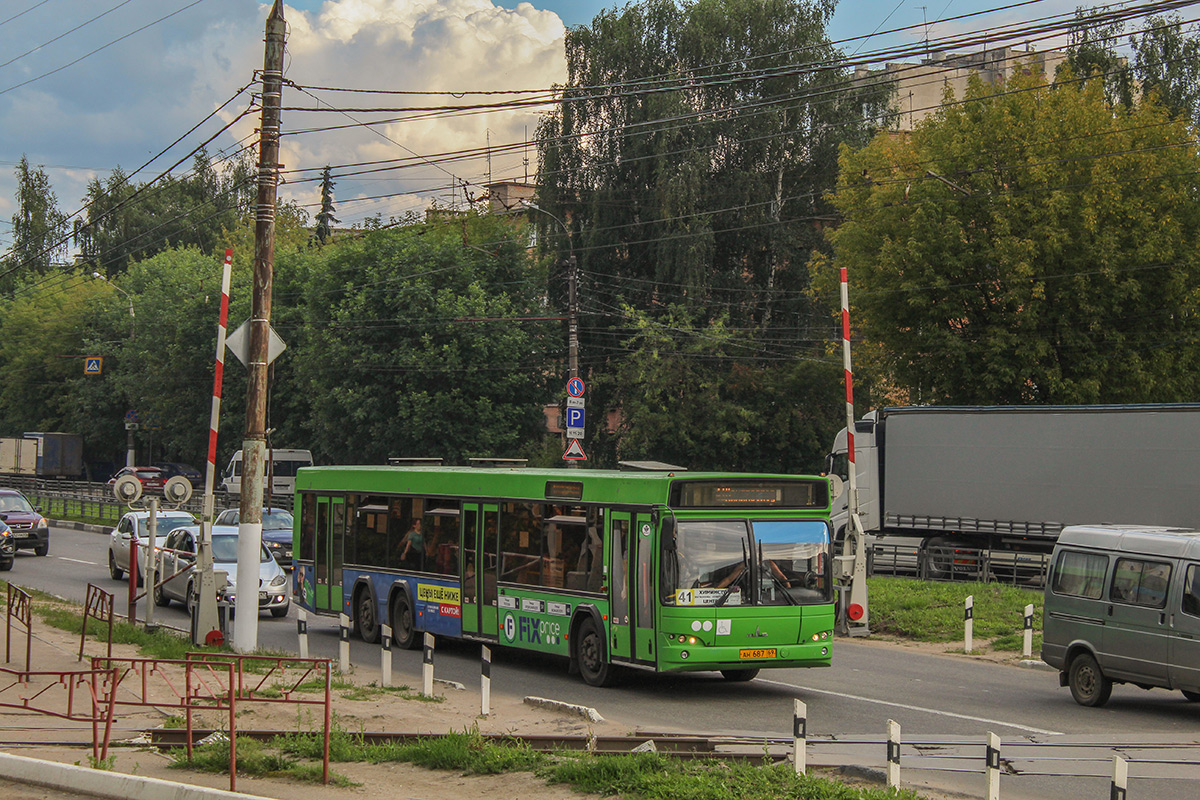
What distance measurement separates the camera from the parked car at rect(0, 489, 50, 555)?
113ft

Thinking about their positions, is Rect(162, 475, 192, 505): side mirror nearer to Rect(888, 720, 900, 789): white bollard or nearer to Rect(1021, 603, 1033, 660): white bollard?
Rect(1021, 603, 1033, 660): white bollard

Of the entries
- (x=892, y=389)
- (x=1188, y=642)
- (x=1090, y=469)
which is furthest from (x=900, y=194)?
(x=1188, y=642)

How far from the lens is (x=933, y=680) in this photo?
642 inches

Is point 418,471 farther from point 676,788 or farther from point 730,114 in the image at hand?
point 730,114

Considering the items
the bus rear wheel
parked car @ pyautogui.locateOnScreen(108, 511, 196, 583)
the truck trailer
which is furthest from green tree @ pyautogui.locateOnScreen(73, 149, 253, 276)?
the bus rear wheel

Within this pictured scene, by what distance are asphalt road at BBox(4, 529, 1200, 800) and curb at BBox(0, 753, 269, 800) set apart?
16.5ft

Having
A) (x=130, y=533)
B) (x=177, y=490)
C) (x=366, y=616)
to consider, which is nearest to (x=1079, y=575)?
(x=366, y=616)

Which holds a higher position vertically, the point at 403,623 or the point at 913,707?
the point at 403,623

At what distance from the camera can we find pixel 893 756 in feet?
28.6

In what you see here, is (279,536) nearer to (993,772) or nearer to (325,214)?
(993,772)

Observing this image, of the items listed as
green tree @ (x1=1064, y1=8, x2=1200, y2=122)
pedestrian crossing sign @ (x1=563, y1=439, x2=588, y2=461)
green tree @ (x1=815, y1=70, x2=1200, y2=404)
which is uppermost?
green tree @ (x1=1064, y1=8, x2=1200, y2=122)

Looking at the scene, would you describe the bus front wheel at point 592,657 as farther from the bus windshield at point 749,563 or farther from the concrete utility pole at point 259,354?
the concrete utility pole at point 259,354

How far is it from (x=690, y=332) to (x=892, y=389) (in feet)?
23.8

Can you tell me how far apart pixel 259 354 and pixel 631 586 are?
6.18 m
